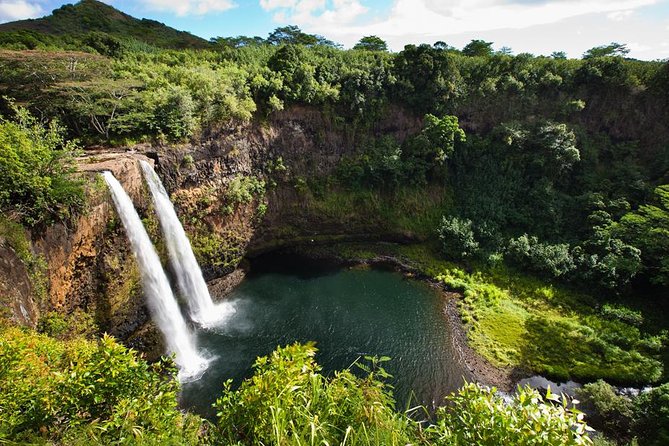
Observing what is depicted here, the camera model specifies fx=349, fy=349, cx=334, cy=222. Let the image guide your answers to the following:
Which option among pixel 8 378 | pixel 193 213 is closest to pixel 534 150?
pixel 193 213

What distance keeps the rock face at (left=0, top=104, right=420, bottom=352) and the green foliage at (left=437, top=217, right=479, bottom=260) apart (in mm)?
7985

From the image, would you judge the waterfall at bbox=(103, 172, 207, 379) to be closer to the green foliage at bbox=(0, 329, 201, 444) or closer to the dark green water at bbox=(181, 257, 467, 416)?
the dark green water at bbox=(181, 257, 467, 416)

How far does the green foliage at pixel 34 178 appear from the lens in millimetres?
12672

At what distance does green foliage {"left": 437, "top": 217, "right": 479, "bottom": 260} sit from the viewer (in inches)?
1121

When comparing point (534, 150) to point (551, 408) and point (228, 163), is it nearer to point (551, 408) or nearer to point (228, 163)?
point (228, 163)

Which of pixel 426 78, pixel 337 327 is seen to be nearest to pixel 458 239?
pixel 337 327

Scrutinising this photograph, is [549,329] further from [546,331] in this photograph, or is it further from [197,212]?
[197,212]

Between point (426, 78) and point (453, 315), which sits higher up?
point (426, 78)

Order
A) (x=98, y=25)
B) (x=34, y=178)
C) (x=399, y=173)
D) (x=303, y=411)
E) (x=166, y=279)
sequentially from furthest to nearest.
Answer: (x=98, y=25) → (x=399, y=173) → (x=166, y=279) → (x=34, y=178) → (x=303, y=411)

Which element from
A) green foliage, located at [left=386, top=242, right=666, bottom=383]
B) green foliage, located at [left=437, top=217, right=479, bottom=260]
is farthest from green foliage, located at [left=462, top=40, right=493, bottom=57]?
green foliage, located at [left=386, top=242, right=666, bottom=383]

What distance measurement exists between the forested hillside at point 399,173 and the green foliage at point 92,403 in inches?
1.9

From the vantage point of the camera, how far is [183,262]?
70.1ft

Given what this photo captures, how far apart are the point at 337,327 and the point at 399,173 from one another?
50.2 feet

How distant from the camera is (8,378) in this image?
5.82 m
